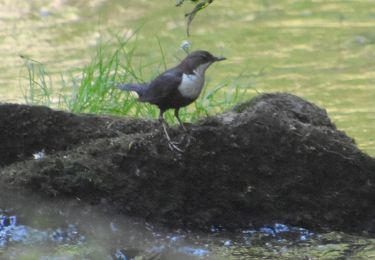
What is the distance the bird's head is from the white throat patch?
2 cm

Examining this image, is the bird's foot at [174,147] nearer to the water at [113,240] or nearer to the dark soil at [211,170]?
the dark soil at [211,170]

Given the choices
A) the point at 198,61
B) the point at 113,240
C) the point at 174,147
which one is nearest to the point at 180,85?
the point at 198,61

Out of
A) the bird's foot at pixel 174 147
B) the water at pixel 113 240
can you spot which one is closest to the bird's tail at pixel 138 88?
the bird's foot at pixel 174 147

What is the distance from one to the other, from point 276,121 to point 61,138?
1.14 metres

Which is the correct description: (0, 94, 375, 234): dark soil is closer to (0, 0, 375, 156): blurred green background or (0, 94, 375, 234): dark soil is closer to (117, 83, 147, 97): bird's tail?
(117, 83, 147, 97): bird's tail

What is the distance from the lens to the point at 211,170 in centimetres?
476

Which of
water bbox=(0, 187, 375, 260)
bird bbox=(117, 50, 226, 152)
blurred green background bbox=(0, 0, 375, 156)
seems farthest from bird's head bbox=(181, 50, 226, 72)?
blurred green background bbox=(0, 0, 375, 156)

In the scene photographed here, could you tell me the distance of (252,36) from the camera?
12.3 m

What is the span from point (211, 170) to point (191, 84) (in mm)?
490

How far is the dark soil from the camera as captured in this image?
4.61 metres

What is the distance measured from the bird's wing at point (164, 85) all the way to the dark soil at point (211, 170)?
0.21 m

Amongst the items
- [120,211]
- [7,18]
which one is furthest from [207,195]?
[7,18]

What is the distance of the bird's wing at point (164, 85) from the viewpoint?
4.97 m

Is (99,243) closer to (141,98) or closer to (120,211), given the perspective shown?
(120,211)
